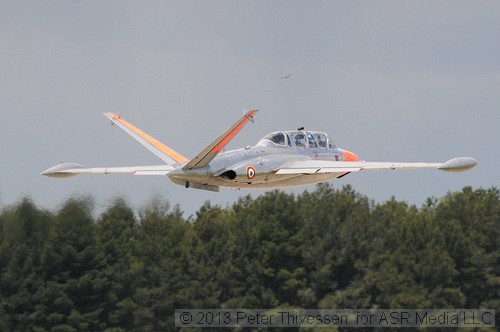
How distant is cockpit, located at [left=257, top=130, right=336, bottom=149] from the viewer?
217 feet

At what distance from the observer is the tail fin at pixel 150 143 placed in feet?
209

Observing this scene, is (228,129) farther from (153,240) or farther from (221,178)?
(153,240)

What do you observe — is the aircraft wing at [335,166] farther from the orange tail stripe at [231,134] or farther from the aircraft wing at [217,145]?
the orange tail stripe at [231,134]

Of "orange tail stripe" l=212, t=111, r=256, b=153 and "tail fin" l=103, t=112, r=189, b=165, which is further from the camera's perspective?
"tail fin" l=103, t=112, r=189, b=165

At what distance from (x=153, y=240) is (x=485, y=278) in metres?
25.3

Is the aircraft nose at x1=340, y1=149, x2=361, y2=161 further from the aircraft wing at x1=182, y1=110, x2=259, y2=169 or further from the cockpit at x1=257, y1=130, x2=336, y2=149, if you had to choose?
the aircraft wing at x1=182, y1=110, x2=259, y2=169

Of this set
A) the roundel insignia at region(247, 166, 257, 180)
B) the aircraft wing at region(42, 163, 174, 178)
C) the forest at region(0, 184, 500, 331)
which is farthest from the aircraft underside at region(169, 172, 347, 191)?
the forest at region(0, 184, 500, 331)

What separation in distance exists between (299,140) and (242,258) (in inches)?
1403

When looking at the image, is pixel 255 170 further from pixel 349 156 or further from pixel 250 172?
pixel 349 156

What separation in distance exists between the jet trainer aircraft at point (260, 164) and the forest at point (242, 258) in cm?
Result: 1509

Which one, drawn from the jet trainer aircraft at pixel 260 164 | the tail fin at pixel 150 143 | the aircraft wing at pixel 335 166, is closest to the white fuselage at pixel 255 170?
the jet trainer aircraft at pixel 260 164

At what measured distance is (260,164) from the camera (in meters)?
63.3

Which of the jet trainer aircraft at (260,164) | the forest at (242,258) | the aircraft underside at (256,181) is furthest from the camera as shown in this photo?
the forest at (242,258)

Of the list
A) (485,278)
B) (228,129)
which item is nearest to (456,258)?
(485,278)
